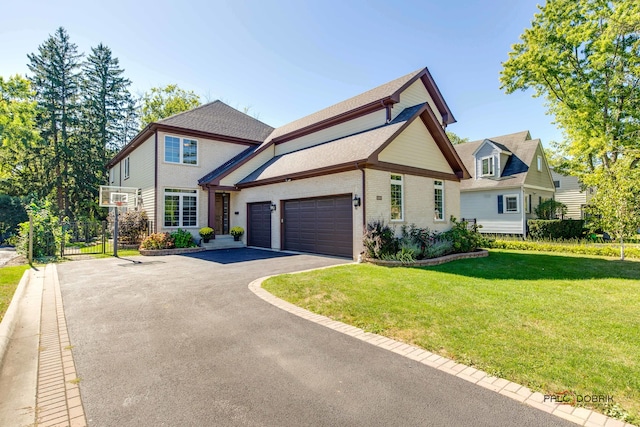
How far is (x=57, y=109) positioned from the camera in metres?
29.2

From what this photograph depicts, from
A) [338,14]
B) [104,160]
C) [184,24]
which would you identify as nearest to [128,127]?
[104,160]

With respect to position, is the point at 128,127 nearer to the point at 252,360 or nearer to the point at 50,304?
the point at 50,304

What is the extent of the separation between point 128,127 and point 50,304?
35.5 meters

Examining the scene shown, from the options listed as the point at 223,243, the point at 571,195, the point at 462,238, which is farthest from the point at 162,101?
the point at 571,195

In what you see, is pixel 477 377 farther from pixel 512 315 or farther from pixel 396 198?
pixel 396 198

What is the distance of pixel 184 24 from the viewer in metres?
12.6

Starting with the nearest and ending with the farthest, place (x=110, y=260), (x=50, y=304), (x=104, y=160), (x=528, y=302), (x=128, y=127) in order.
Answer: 1. (x=528, y=302)
2. (x=50, y=304)
3. (x=110, y=260)
4. (x=104, y=160)
5. (x=128, y=127)

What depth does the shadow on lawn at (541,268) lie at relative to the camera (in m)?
8.66

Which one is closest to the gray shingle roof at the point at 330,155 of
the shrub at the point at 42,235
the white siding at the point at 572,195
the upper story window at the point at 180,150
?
the upper story window at the point at 180,150

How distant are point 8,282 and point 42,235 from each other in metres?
5.89

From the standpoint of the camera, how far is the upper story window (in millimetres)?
16641

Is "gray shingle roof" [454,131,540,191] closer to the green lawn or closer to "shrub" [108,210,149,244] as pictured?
"shrub" [108,210,149,244]

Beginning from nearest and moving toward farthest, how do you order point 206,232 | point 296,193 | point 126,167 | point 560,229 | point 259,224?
point 296,193 < point 206,232 < point 259,224 < point 560,229 < point 126,167

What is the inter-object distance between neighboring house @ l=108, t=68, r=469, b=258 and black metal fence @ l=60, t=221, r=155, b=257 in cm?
168
